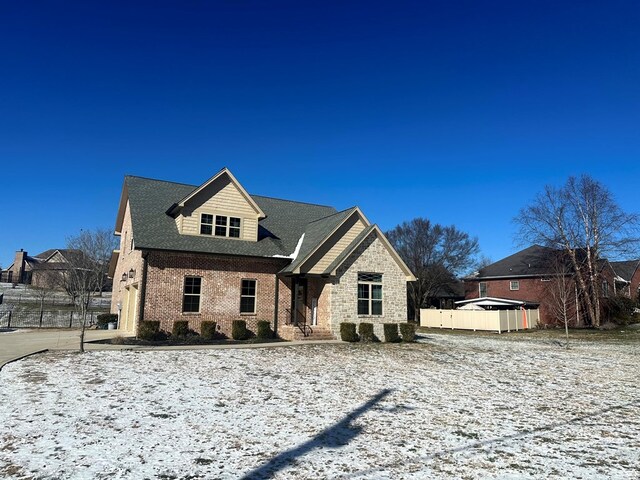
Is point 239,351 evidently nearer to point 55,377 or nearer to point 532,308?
point 55,377

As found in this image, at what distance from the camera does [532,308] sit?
42.1 metres

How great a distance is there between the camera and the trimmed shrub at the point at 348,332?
19.8 m

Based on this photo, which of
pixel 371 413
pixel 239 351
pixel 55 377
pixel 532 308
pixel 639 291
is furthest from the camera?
pixel 639 291

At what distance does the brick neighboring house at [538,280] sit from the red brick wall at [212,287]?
25218 millimetres

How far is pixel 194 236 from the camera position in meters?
20.9

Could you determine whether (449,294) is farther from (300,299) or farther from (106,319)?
(106,319)

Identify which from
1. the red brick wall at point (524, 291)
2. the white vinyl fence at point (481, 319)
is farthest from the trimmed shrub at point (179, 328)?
the red brick wall at point (524, 291)

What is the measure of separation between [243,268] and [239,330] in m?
3.01

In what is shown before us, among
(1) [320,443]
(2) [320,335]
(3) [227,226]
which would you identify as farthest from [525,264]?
(1) [320,443]

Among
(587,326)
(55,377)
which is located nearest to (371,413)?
(55,377)

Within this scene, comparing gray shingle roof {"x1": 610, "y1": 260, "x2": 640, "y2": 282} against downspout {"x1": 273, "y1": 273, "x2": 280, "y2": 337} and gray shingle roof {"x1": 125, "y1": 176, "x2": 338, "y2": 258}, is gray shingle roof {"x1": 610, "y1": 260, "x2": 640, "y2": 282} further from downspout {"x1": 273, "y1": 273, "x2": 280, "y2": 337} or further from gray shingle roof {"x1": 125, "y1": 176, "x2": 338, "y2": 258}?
downspout {"x1": 273, "y1": 273, "x2": 280, "y2": 337}

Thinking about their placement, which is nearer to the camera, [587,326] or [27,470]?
[27,470]

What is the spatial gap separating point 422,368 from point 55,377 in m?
10.1

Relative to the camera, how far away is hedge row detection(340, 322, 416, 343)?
1991cm
